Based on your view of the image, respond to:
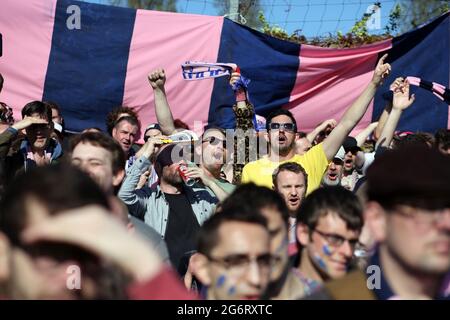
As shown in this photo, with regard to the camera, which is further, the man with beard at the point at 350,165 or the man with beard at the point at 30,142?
the man with beard at the point at 350,165

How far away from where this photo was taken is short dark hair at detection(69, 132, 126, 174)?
3.66 meters

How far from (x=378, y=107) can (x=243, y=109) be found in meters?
1.97

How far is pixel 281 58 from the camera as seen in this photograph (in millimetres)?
7930

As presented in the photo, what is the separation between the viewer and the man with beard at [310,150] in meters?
5.39

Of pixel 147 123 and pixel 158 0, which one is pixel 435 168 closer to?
pixel 147 123

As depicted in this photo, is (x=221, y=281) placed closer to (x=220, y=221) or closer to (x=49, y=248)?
(x=220, y=221)

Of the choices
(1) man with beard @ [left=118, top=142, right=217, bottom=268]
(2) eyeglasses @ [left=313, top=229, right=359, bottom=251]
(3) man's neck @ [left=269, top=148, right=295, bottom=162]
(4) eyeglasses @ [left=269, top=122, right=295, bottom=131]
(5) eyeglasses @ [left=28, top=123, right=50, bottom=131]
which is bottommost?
(2) eyeglasses @ [left=313, top=229, right=359, bottom=251]

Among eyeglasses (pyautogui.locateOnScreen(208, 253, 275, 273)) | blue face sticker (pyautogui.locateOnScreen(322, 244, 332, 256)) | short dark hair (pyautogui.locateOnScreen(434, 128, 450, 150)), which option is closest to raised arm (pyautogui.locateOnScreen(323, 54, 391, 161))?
short dark hair (pyautogui.locateOnScreen(434, 128, 450, 150))

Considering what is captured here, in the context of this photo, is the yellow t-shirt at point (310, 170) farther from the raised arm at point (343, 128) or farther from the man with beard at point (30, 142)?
the man with beard at point (30, 142)

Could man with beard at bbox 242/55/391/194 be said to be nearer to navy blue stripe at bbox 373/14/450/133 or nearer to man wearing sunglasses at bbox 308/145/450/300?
navy blue stripe at bbox 373/14/450/133

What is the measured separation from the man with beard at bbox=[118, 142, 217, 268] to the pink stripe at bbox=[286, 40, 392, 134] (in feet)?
8.92

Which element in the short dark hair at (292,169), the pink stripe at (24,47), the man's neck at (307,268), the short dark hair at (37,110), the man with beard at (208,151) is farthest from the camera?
the pink stripe at (24,47)

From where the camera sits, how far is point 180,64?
7.63 m

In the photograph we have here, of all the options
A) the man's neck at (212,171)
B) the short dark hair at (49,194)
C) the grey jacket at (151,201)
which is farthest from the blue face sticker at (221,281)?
the man's neck at (212,171)
